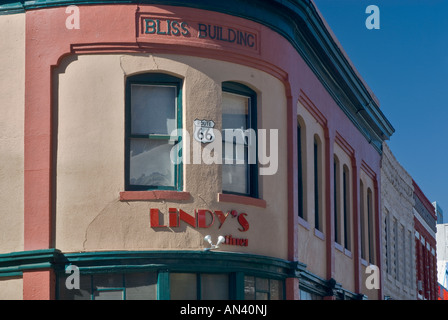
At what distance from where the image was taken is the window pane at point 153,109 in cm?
2088

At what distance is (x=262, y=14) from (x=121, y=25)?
3.19 metres

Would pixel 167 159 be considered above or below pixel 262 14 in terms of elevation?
below

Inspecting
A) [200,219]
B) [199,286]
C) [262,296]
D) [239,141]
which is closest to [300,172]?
[239,141]

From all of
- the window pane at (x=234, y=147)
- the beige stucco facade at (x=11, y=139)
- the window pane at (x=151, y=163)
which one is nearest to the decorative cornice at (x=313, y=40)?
the beige stucco facade at (x=11, y=139)

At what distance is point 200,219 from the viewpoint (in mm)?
20375

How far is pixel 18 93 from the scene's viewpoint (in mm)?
20812

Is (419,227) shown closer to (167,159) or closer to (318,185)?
(318,185)

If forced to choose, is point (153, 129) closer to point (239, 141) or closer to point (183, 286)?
point (239, 141)

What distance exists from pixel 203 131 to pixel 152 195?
5.40 feet

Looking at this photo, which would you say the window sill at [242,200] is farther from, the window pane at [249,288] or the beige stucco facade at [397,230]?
the beige stucco facade at [397,230]

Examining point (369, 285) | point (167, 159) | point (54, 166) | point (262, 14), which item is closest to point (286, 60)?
point (262, 14)

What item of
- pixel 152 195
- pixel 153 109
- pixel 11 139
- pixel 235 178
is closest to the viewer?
pixel 152 195

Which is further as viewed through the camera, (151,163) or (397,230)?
(397,230)
